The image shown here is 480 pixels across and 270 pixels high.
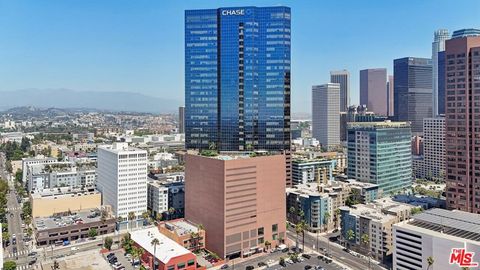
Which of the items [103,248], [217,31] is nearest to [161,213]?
[103,248]

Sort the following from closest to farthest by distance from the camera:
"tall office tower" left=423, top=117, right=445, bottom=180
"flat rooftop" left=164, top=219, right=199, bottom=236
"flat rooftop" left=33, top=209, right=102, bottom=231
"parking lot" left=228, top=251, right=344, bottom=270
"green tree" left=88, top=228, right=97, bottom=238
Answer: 1. "parking lot" left=228, top=251, right=344, bottom=270
2. "flat rooftop" left=164, top=219, right=199, bottom=236
3. "flat rooftop" left=33, top=209, right=102, bottom=231
4. "green tree" left=88, top=228, right=97, bottom=238
5. "tall office tower" left=423, top=117, right=445, bottom=180

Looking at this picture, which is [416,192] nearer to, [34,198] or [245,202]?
[245,202]

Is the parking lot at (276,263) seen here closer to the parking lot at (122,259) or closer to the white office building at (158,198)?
the parking lot at (122,259)

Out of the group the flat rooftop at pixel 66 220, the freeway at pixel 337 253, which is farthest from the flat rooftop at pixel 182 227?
the freeway at pixel 337 253

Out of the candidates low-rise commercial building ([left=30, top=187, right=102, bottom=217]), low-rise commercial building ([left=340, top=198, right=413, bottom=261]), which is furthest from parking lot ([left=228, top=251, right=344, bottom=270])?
low-rise commercial building ([left=30, top=187, right=102, bottom=217])

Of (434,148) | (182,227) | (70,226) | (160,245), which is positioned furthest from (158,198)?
(434,148)

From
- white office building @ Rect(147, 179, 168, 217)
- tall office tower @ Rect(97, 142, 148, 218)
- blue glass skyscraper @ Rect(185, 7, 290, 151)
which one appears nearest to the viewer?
tall office tower @ Rect(97, 142, 148, 218)

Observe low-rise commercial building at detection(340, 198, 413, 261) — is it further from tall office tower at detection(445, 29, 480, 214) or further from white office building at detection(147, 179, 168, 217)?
white office building at detection(147, 179, 168, 217)

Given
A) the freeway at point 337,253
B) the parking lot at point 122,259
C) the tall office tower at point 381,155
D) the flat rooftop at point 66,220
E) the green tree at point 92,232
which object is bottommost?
the parking lot at point 122,259
